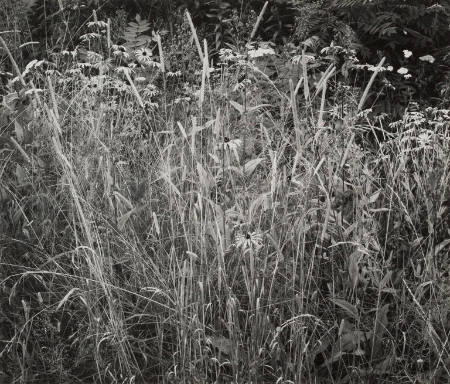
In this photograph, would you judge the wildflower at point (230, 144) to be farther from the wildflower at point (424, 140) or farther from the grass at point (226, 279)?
the wildflower at point (424, 140)

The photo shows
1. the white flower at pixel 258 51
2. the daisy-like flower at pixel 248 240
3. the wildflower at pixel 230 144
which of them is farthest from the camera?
the white flower at pixel 258 51

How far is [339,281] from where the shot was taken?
2.50 metres

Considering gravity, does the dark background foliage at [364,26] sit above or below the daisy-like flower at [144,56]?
below

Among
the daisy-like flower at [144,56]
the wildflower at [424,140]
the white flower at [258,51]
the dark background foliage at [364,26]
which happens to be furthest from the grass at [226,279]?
the dark background foliage at [364,26]

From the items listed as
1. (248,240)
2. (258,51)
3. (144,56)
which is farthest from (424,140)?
(144,56)

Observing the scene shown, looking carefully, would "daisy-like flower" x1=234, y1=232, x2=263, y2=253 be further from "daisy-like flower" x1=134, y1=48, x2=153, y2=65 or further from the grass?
"daisy-like flower" x1=134, y1=48, x2=153, y2=65

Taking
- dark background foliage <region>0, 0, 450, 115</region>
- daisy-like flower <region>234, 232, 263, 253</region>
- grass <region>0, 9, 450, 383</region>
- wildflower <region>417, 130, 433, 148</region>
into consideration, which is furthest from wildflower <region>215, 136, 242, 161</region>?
dark background foliage <region>0, 0, 450, 115</region>

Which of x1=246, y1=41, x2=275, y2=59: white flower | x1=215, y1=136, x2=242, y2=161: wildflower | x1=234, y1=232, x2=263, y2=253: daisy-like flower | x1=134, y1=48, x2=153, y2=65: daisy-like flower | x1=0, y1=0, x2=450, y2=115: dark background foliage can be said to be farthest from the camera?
x1=0, y1=0, x2=450, y2=115: dark background foliage

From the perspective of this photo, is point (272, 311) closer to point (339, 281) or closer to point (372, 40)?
point (339, 281)

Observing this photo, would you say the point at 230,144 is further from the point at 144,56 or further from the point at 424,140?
the point at 144,56

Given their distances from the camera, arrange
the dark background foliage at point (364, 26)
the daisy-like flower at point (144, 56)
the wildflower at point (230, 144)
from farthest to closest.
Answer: the dark background foliage at point (364, 26) → the daisy-like flower at point (144, 56) → the wildflower at point (230, 144)

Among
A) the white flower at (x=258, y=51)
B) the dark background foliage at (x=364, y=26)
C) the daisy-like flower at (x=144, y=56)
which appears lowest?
the dark background foliage at (x=364, y=26)

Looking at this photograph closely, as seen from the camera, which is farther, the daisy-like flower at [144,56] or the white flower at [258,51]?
the daisy-like flower at [144,56]

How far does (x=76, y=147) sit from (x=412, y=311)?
1.45 m
